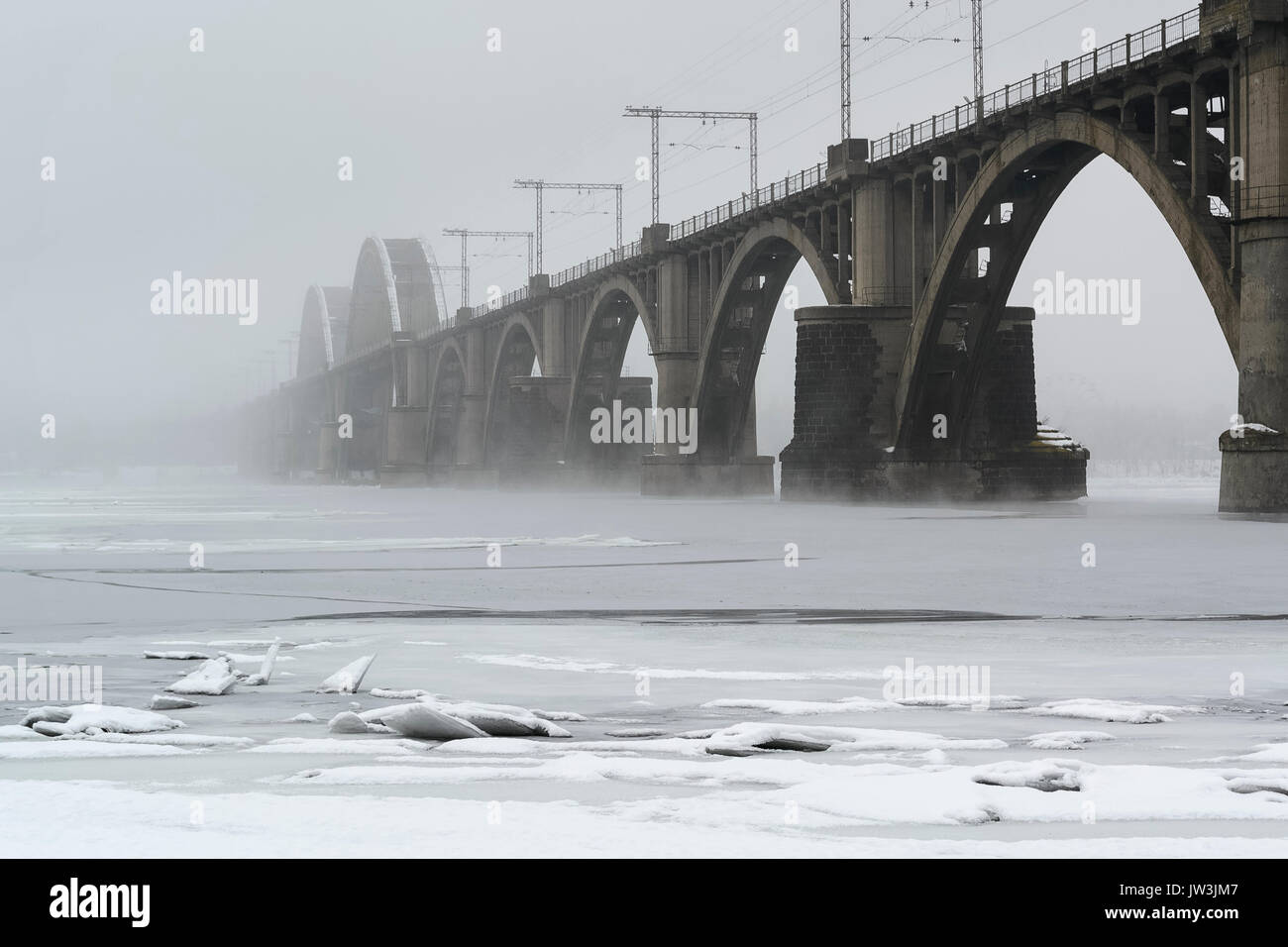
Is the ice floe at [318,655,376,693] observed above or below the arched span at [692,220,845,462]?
below

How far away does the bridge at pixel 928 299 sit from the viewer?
39.5 m

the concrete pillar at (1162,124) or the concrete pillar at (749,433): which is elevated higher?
the concrete pillar at (1162,124)

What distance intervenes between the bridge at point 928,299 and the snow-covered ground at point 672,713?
18.3 meters

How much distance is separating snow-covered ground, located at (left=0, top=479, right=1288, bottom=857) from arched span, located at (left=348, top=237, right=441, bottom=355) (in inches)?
5795

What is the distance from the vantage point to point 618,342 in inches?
4203

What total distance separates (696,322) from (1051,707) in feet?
253

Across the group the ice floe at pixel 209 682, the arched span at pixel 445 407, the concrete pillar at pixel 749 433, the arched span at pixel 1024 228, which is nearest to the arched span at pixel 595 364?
the concrete pillar at pixel 749 433

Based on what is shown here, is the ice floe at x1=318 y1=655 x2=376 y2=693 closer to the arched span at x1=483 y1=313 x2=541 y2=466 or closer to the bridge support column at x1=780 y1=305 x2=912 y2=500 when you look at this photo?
the bridge support column at x1=780 y1=305 x2=912 y2=500

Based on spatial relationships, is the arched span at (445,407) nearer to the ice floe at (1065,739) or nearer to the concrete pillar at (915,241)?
the concrete pillar at (915,241)

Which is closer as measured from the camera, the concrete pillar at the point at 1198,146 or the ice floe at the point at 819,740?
the ice floe at the point at 819,740

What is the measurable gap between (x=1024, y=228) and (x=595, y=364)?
5397 cm

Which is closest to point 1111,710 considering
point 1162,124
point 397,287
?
point 1162,124

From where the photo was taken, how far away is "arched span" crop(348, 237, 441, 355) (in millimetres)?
173000

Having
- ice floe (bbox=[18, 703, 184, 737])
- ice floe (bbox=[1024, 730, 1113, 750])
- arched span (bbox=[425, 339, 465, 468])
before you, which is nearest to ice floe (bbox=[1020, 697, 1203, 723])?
ice floe (bbox=[1024, 730, 1113, 750])
